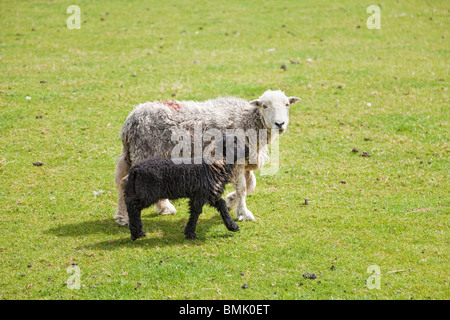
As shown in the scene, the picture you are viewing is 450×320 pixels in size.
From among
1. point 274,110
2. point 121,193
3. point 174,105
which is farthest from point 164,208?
point 274,110

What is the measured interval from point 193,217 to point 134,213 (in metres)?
0.91

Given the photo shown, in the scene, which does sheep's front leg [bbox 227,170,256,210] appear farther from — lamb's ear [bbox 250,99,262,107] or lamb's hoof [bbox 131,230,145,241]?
lamb's hoof [bbox 131,230,145,241]

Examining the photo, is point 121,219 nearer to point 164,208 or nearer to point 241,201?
point 164,208

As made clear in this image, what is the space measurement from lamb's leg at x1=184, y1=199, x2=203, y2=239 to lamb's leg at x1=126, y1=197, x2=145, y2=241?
0.74 metres

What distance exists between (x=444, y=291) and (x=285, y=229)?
2786 millimetres

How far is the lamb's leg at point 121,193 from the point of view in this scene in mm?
9609

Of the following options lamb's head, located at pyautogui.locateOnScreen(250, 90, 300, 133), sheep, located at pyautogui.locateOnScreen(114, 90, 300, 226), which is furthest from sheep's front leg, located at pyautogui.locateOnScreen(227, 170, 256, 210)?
lamb's head, located at pyautogui.locateOnScreen(250, 90, 300, 133)

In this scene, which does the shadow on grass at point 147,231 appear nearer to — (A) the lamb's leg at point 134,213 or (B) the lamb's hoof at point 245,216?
(A) the lamb's leg at point 134,213

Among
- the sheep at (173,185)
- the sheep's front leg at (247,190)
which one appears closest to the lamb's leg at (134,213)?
the sheep at (173,185)

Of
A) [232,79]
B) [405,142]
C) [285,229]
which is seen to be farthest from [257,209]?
[232,79]

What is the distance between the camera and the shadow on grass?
8734 mm

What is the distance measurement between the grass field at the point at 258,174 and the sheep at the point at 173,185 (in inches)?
19.3

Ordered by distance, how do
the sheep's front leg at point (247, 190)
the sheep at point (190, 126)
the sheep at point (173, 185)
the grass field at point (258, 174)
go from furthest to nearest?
1. the sheep's front leg at point (247, 190)
2. the sheep at point (190, 126)
3. the sheep at point (173, 185)
4. the grass field at point (258, 174)

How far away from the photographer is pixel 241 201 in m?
9.90
